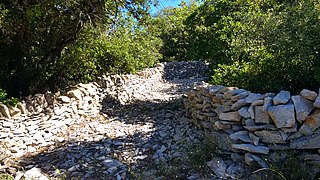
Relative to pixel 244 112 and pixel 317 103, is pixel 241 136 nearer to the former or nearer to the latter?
pixel 244 112

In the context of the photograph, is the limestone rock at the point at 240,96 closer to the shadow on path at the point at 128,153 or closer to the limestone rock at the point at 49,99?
the shadow on path at the point at 128,153

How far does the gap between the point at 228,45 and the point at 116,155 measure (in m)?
4.16

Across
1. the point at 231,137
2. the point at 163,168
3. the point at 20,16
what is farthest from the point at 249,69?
the point at 20,16

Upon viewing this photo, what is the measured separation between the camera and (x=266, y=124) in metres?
3.31

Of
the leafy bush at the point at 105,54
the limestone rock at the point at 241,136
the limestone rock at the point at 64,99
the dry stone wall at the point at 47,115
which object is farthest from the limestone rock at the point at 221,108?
the leafy bush at the point at 105,54

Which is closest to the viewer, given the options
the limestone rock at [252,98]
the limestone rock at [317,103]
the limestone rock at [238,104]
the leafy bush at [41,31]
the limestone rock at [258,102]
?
the limestone rock at [317,103]

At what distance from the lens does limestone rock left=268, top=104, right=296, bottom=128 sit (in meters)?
3.12

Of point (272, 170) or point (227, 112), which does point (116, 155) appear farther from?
point (272, 170)

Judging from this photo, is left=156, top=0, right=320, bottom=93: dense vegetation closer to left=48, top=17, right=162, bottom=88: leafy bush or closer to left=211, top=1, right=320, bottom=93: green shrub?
left=211, top=1, right=320, bottom=93: green shrub

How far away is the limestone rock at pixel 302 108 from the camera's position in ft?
10.1

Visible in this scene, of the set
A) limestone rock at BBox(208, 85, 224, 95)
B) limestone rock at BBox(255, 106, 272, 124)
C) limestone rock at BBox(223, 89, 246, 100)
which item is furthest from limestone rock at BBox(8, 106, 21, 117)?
limestone rock at BBox(255, 106, 272, 124)

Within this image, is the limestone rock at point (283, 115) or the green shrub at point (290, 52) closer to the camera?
the limestone rock at point (283, 115)

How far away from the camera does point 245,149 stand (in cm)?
336

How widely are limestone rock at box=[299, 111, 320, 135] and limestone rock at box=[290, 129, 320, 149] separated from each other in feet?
0.14
